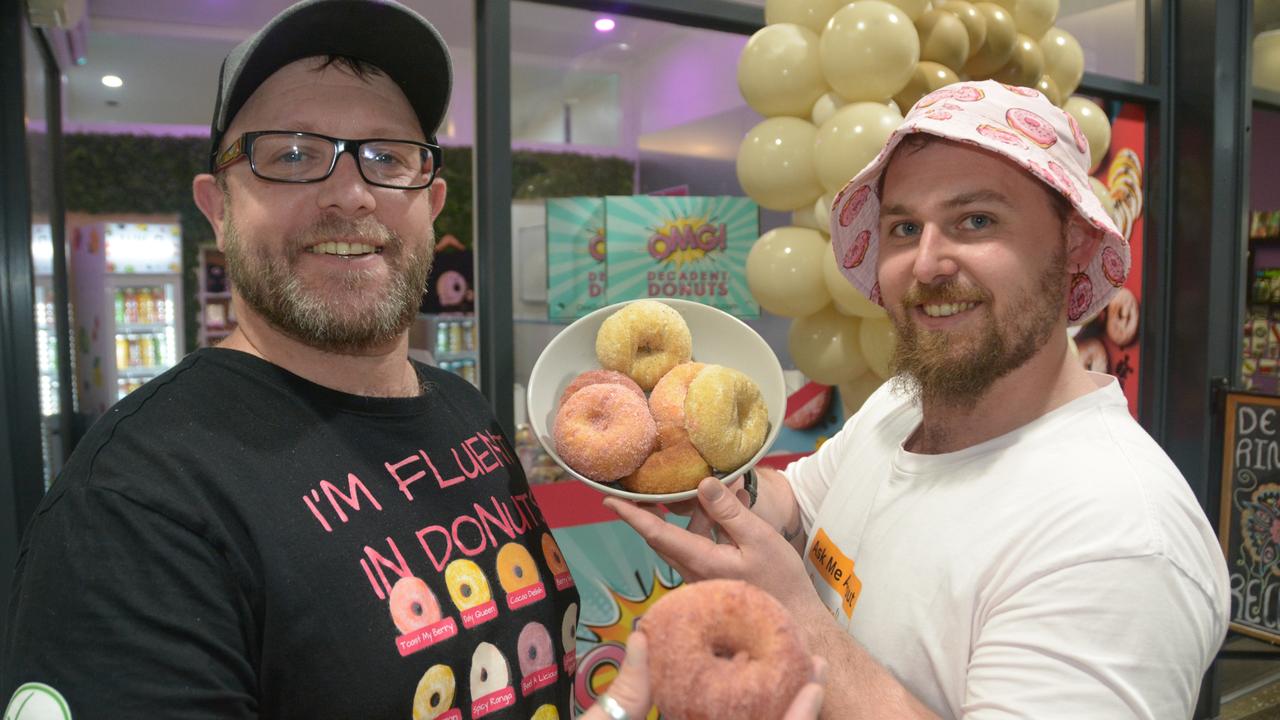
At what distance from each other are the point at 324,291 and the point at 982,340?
0.99 metres

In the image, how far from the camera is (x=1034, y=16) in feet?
8.43

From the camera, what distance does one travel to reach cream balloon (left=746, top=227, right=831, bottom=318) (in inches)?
90.4

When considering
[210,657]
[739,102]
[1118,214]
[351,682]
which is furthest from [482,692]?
[1118,214]

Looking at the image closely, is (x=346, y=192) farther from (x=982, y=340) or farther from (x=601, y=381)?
(x=982, y=340)

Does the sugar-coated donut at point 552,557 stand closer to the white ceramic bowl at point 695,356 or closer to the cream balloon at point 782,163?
the white ceramic bowl at point 695,356

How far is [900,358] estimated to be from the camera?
4.56 feet

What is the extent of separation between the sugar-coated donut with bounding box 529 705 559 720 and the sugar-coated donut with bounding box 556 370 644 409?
0.47 meters

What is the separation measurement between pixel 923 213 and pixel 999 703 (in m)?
0.72

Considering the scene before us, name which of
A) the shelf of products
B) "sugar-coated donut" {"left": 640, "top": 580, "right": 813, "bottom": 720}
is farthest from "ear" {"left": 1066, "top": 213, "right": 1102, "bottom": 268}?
the shelf of products

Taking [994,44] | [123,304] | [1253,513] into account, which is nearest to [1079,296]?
[994,44]

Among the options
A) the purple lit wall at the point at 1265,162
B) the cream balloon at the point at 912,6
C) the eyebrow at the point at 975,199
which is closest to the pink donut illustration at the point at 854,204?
the eyebrow at the point at 975,199

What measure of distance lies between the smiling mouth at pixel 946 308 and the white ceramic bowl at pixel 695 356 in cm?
26

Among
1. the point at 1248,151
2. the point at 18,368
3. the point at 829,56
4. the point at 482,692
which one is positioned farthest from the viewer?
the point at 1248,151

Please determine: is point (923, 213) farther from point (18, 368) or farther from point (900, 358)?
point (18, 368)
